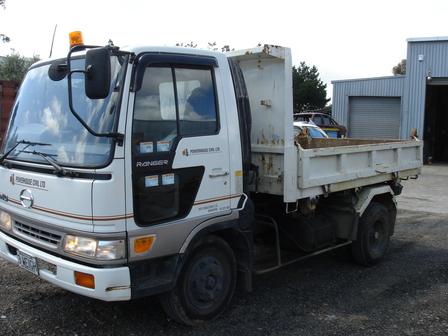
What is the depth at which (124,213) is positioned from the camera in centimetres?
331

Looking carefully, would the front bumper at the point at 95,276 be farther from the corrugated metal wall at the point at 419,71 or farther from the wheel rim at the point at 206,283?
the corrugated metal wall at the point at 419,71

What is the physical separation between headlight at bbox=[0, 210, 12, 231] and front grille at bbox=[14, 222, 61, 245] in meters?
0.12

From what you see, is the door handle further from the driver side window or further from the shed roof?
the shed roof

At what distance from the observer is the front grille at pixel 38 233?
3.55m

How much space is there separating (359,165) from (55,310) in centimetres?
378

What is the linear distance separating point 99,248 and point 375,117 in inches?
880

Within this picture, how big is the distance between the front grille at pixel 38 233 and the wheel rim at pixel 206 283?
1150 mm

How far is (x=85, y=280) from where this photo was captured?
333 centimetres

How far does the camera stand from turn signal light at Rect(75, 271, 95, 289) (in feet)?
10.8

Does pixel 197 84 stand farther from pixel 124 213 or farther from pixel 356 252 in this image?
pixel 356 252

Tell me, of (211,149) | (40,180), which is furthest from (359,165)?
(40,180)

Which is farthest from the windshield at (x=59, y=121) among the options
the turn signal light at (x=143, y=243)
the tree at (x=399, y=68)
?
the tree at (x=399, y=68)

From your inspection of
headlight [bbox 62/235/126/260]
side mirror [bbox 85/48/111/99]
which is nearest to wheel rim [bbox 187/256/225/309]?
headlight [bbox 62/235/126/260]

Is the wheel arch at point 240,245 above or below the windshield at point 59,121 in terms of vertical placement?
below
